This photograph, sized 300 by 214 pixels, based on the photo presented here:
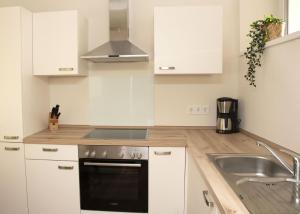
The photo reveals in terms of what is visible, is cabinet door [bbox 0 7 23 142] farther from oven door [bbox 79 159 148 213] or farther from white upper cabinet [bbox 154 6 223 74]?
white upper cabinet [bbox 154 6 223 74]

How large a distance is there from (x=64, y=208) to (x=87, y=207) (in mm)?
201

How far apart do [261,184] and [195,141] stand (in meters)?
0.78

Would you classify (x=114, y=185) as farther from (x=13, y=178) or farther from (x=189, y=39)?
(x=189, y=39)

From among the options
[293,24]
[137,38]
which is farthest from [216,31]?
[137,38]

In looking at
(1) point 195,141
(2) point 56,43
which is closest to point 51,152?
(2) point 56,43

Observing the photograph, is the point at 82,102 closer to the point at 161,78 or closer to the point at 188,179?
the point at 161,78

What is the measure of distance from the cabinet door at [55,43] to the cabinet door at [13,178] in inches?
28.5

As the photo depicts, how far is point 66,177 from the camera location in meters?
1.99

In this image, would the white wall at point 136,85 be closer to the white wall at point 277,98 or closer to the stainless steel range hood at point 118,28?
the stainless steel range hood at point 118,28

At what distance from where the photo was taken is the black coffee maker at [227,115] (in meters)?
2.20

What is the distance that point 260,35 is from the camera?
175 cm

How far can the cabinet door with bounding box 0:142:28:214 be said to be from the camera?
2.05 m

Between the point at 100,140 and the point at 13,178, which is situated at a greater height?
the point at 100,140

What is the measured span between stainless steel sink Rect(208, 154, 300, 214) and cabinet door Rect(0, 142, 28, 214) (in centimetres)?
161
